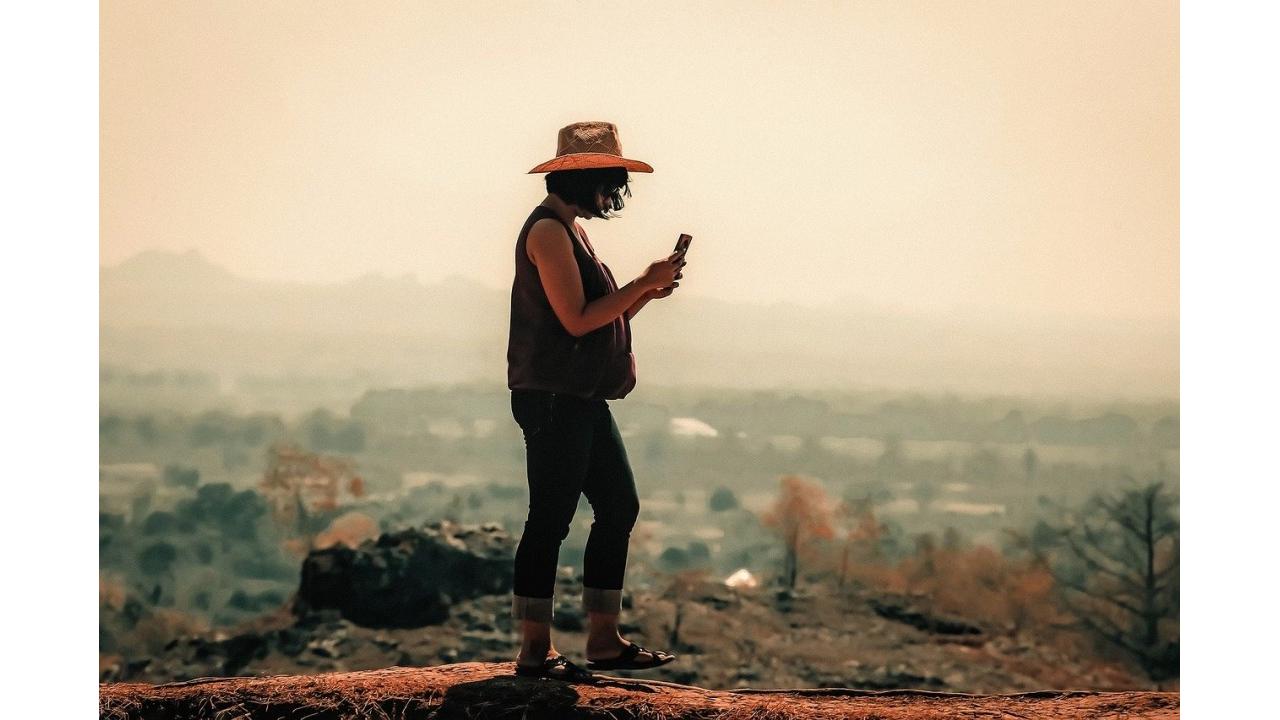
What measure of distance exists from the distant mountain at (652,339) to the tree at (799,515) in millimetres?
350

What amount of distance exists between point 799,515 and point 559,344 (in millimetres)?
1222

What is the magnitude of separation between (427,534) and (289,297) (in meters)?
0.93

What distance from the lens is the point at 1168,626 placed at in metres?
4.60

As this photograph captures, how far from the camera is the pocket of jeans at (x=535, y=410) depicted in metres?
3.82

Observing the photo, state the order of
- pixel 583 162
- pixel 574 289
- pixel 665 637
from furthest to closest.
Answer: pixel 665 637 < pixel 583 162 < pixel 574 289

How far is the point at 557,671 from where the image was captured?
3.93 metres

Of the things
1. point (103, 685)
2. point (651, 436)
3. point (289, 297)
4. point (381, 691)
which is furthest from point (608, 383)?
point (103, 685)

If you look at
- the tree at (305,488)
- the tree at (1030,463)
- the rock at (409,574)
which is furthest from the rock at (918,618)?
the tree at (305,488)

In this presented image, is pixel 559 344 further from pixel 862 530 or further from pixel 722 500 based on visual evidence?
pixel 862 530

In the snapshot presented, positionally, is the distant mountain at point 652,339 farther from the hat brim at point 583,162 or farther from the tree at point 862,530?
the hat brim at point 583,162

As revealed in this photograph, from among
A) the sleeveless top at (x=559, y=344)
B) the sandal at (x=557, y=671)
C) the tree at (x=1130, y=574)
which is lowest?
the sandal at (x=557, y=671)

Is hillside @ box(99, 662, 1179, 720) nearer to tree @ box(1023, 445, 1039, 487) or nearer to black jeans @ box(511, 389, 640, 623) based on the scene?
black jeans @ box(511, 389, 640, 623)

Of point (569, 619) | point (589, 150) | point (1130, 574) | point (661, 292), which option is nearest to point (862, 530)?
point (1130, 574)

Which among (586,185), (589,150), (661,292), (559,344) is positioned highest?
(589,150)
